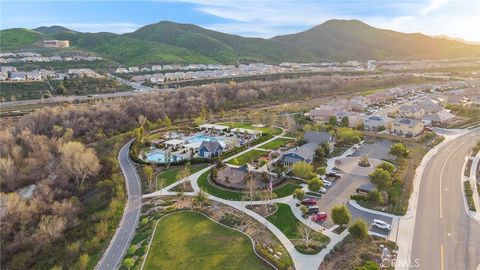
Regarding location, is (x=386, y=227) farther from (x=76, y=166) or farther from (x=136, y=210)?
(x=76, y=166)

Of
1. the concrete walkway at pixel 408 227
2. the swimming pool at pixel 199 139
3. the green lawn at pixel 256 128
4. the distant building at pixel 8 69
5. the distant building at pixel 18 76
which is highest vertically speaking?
the distant building at pixel 8 69

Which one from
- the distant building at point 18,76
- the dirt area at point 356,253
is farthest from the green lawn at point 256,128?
the distant building at point 18,76

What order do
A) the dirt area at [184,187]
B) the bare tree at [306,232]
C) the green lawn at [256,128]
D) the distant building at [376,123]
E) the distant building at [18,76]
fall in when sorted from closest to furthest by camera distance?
1. the bare tree at [306,232]
2. the dirt area at [184,187]
3. the green lawn at [256,128]
4. the distant building at [376,123]
5. the distant building at [18,76]

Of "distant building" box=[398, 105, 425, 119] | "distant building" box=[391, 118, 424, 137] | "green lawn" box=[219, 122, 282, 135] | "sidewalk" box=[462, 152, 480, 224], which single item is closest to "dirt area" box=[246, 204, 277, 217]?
"sidewalk" box=[462, 152, 480, 224]

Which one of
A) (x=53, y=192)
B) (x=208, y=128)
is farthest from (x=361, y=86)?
(x=53, y=192)

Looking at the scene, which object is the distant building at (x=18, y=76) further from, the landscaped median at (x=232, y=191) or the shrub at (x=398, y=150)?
the shrub at (x=398, y=150)

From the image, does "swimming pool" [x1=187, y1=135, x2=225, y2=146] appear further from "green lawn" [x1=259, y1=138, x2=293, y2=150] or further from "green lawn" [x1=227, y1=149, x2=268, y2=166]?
"green lawn" [x1=259, y1=138, x2=293, y2=150]
